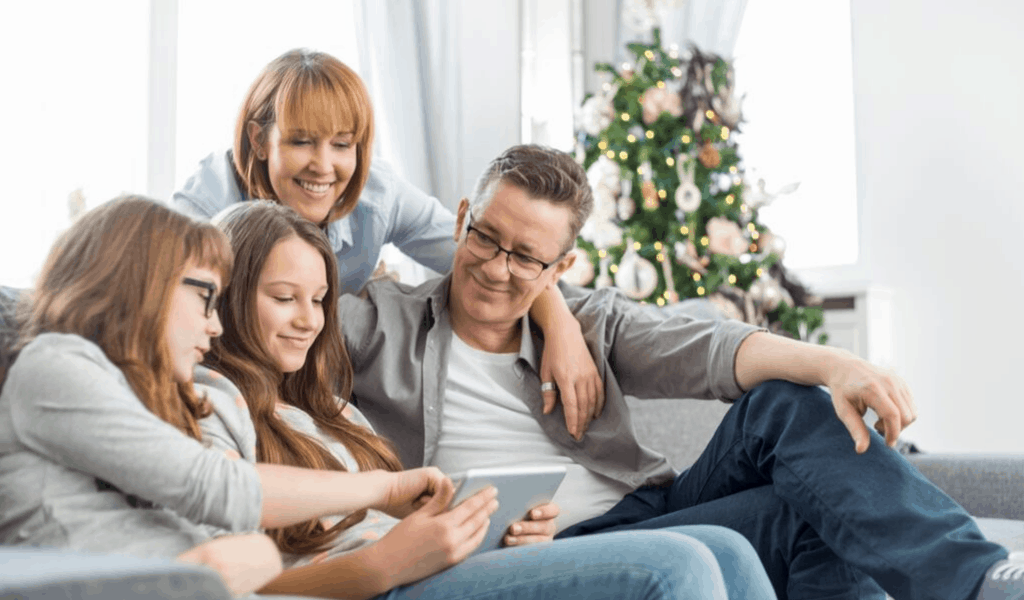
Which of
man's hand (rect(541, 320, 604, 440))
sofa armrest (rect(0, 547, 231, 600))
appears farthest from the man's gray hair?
sofa armrest (rect(0, 547, 231, 600))

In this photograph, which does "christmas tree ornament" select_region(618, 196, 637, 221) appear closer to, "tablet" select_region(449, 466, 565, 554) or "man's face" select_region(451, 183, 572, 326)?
"man's face" select_region(451, 183, 572, 326)

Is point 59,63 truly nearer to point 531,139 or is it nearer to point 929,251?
point 531,139

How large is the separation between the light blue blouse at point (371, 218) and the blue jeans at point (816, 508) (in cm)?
66

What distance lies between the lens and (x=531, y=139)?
14.6 feet

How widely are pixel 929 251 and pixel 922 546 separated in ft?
11.5

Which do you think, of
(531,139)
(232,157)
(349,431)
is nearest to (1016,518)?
(349,431)

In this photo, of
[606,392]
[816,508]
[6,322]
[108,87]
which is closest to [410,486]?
[6,322]

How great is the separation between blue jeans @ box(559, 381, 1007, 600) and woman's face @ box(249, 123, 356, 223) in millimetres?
A: 668

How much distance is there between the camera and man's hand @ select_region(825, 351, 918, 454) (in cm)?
147

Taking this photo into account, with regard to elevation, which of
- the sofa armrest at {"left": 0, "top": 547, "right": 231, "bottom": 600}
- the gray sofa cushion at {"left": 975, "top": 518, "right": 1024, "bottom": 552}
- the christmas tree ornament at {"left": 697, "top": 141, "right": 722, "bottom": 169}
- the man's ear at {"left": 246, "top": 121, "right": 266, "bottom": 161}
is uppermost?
the christmas tree ornament at {"left": 697, "top": 141, "right": 722, "bottom": 169}

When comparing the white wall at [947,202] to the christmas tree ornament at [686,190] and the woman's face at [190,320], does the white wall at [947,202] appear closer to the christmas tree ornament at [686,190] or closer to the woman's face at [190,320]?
the christmas tree ornament at [686,190]

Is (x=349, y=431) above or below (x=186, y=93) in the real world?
below

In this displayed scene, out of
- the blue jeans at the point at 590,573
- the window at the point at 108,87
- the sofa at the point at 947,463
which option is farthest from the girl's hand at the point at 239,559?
the window at the point at 108,87

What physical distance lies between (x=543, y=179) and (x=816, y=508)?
0.65m
